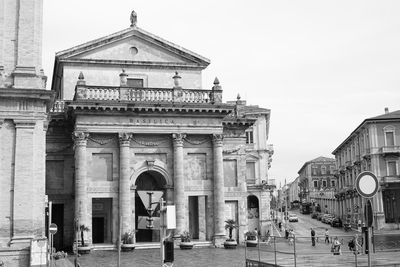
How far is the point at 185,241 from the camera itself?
112 ft

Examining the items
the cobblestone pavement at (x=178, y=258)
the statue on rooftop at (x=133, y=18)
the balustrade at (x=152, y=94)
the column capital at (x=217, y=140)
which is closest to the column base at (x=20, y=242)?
the cobblestone pavement at (x=178, y=258)

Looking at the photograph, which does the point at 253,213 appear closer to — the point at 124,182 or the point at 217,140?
the point at 217,140

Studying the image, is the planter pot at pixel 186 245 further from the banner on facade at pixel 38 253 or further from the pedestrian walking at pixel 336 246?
the pedestrian walking at pixel 336 246

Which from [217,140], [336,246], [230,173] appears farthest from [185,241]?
[336,246]

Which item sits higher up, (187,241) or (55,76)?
(55,76)

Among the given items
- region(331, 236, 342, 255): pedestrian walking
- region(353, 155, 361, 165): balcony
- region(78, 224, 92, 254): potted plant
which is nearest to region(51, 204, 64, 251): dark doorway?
region(78, 224, 92, 254): potted plant

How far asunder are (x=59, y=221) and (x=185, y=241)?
8778 mm

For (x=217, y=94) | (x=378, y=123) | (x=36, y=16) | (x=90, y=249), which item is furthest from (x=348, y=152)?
(x=36, y=16)

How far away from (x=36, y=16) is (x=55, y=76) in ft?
57.3

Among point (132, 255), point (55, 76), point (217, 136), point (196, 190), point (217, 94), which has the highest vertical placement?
point (55, 76)

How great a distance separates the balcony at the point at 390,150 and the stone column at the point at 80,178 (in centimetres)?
3906

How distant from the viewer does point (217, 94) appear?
121 feet

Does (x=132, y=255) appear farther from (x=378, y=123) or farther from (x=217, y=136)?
(x=378, y=123)

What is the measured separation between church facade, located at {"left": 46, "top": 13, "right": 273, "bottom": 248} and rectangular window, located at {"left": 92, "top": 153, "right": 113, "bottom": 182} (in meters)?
0.07
